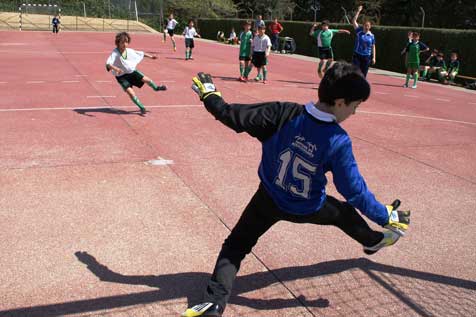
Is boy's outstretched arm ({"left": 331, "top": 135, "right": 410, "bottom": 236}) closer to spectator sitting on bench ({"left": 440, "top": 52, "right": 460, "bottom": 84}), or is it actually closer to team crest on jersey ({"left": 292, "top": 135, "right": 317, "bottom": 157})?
team crest on jersey ({"left": 292, "top": 135, "right": 317, "bottom": 157})

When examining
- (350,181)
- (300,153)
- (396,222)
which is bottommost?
(396,222)

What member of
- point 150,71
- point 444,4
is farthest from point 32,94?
point 444,4

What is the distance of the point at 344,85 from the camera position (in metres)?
2.81

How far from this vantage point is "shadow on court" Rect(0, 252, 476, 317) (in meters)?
3.48

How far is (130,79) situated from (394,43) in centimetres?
1921

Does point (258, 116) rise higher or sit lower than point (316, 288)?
higher

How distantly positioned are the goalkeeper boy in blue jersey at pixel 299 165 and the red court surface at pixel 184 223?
1.97ft

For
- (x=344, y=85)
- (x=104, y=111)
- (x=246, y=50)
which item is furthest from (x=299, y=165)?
(x=246, y=50)

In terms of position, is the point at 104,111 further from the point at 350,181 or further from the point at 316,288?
the point at 350,181

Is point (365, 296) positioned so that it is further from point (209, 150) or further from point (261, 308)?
point (209, 150)

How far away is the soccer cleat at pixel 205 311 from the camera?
3096mm

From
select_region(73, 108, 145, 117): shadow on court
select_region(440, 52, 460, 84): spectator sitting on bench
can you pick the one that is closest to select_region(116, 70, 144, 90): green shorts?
select_region(73, 108, 145, 117): shadow on court

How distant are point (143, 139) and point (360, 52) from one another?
31.8 feet

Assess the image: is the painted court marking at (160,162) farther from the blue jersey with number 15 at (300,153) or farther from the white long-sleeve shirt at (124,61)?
the blue jersey with number 15 at (300,153)
